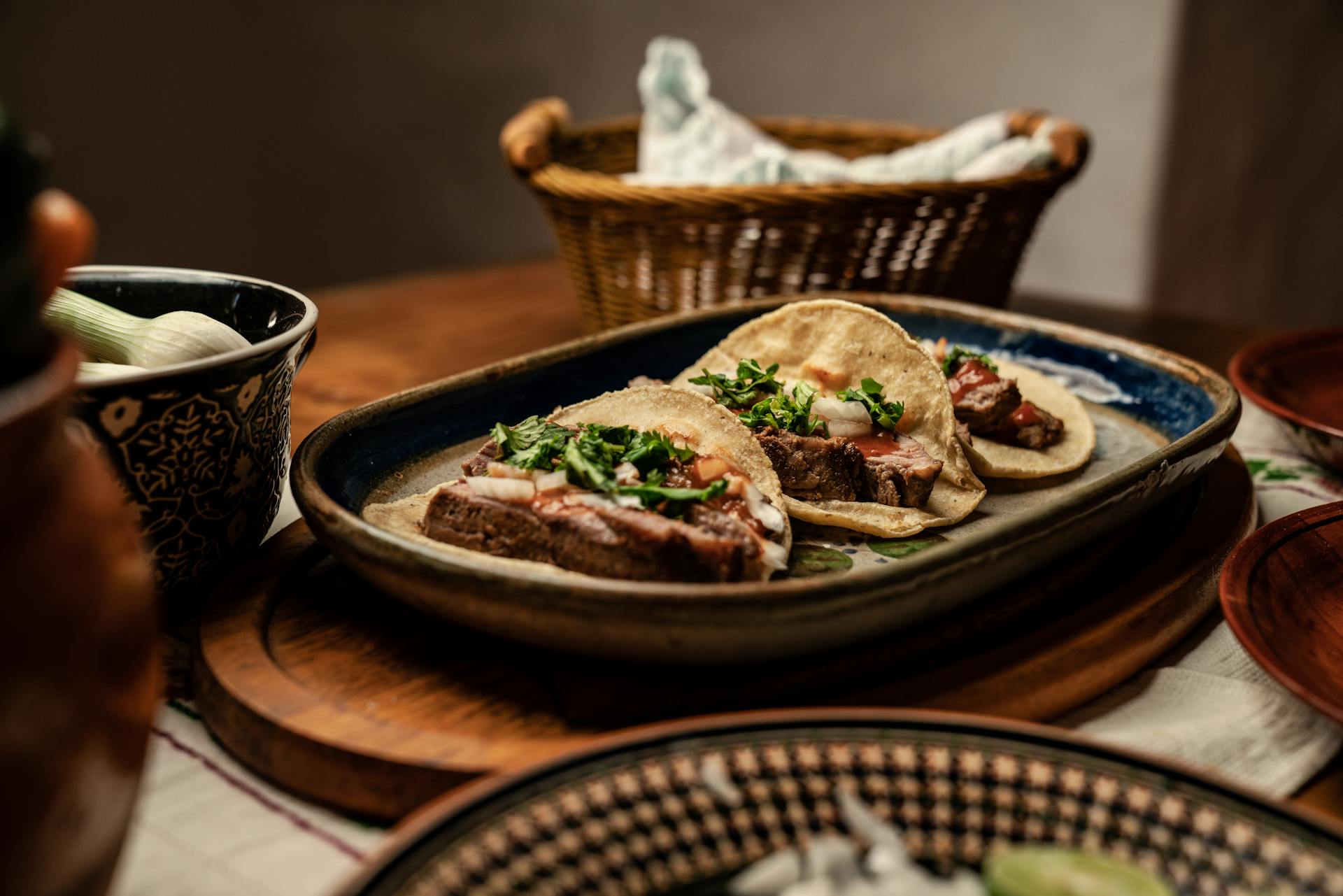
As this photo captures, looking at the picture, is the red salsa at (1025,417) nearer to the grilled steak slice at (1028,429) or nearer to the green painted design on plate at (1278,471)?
the grilled steak slice at (1028,429)

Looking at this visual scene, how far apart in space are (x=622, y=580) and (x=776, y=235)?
5.54 feet

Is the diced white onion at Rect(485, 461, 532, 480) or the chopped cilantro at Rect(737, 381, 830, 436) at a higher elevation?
the diced white onion at Rect(485, 461, 532, 480)

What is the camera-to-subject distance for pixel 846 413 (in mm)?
2488

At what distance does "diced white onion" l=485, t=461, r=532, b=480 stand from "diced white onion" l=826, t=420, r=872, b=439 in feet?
2.47

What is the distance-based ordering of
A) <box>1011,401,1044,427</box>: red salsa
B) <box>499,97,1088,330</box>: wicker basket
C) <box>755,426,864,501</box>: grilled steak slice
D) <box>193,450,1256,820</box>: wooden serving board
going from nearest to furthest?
1. <box>193,450,1256,820</box>: wooden serving board
2. <box>755,426,864,501</box>: grilled steak slice
3. <box>1011,401,1044,427</box>: red salsa
4. <box>499,97,1088,330</box>: wicker basket

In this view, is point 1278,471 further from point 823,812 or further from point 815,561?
point 823,812

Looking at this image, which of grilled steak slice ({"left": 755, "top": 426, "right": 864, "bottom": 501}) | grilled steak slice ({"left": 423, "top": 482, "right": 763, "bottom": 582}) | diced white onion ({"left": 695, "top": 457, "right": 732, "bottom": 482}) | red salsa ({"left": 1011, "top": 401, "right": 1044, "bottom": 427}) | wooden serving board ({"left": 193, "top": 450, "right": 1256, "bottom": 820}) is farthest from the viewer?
red salsa ({"left": 1011, "top": 401, "right": 1044, "bottom": 427})

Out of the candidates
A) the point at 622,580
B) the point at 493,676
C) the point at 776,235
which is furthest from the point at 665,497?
the point at 776,235

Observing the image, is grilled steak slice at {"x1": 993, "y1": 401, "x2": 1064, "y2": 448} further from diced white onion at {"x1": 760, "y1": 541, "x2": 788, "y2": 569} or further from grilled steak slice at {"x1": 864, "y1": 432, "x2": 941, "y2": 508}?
diced white onion at {"x1": 760, "y1": 541, "x2": 788, "y2": 569}

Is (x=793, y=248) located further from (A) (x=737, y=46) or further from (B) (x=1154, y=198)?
(A) (x=737, y=46)

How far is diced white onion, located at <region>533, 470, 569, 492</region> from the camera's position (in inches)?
77.6

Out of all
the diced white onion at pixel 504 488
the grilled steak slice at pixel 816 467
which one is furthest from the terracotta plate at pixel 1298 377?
the diced white onion at pixel 504 488

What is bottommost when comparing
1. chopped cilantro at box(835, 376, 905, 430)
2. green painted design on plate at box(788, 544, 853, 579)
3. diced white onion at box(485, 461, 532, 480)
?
green painted design on plate at box(788, 544, 853, 579)

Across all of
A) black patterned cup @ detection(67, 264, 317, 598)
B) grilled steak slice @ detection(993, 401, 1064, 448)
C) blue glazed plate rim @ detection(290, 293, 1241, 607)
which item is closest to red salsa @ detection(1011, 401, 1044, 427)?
grilled steak slice @ detection(993, 401, 1064, 448)
